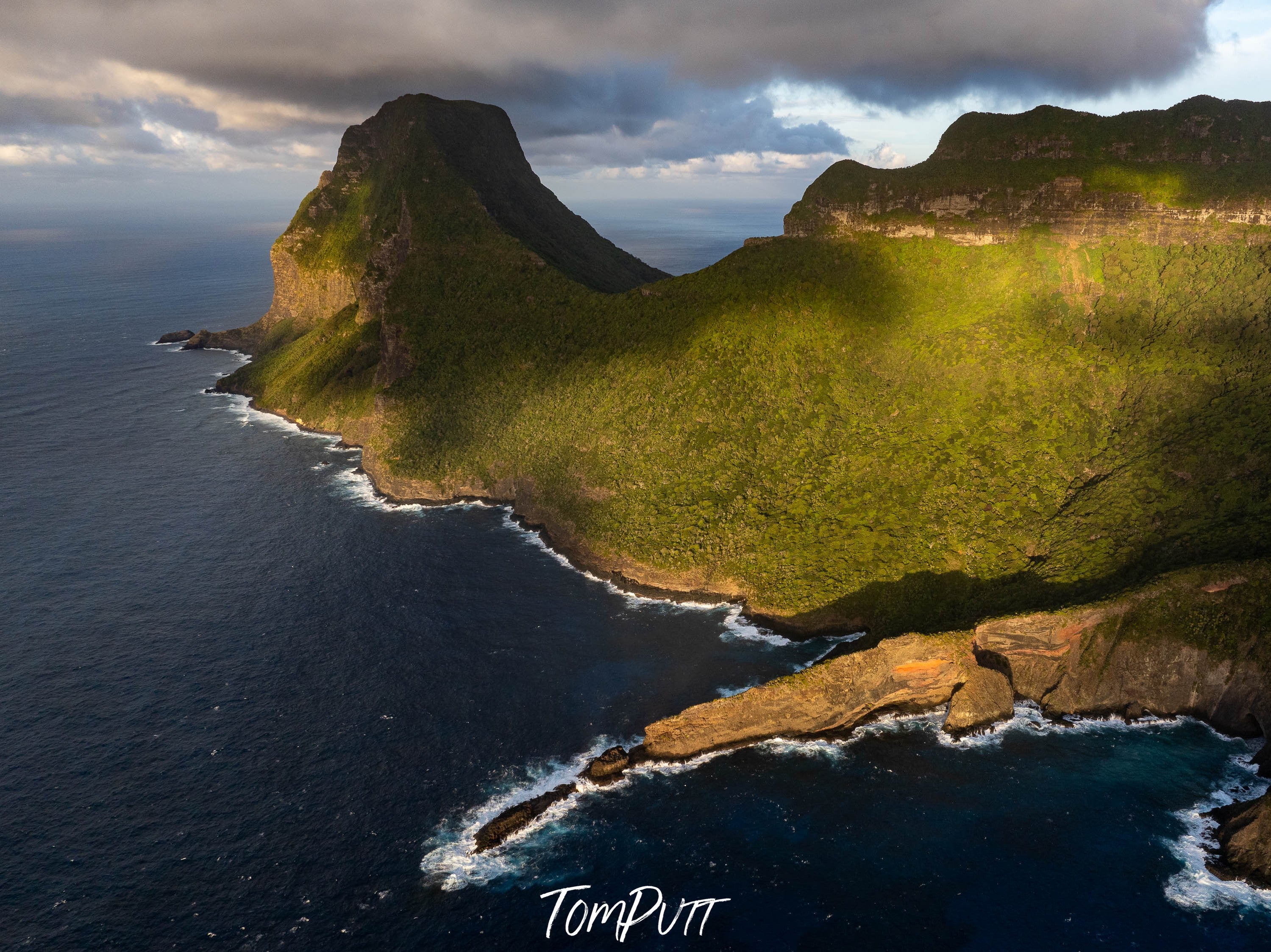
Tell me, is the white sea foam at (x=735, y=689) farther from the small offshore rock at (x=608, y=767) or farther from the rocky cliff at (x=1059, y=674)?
the small offshore rock at (x=608, y=767)

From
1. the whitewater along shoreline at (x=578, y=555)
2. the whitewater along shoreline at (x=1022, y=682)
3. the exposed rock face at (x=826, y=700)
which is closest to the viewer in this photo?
the exposed rock face at (x=826, y=700)

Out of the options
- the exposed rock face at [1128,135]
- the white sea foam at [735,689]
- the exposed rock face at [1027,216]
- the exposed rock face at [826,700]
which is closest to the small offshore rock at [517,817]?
the exposed rock face at [826,700]

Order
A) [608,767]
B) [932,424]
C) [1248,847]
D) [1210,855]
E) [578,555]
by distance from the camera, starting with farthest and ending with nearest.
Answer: [578,555] < [932,424] < [608,767] < [1210,855] < [1248,847]

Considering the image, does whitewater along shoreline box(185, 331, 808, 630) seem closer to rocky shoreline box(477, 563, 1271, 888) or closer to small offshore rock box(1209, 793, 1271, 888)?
rocky shoreline box(477, 563, 1271, 888)

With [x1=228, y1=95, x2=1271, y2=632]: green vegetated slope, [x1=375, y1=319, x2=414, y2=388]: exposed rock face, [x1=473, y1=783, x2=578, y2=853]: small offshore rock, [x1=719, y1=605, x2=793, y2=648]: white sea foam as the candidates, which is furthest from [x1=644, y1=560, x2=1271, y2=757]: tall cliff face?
[x1=375, y1=319, x2=414, y2=388]: exposed rock face

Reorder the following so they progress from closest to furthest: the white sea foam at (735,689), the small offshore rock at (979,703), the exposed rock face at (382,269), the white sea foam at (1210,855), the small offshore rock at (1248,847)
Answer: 1. the white sea foam at (1210,855)
2. the small offshore rock at (1248,847)
3. the small offshore rock at (979,703)
4. the white sea foam at (735,689)
5. the exposed rock face at (382,269)

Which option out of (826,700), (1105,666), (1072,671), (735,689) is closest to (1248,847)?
(1105,666)

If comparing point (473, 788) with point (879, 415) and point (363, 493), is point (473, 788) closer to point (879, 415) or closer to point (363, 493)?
point (363, 493)
